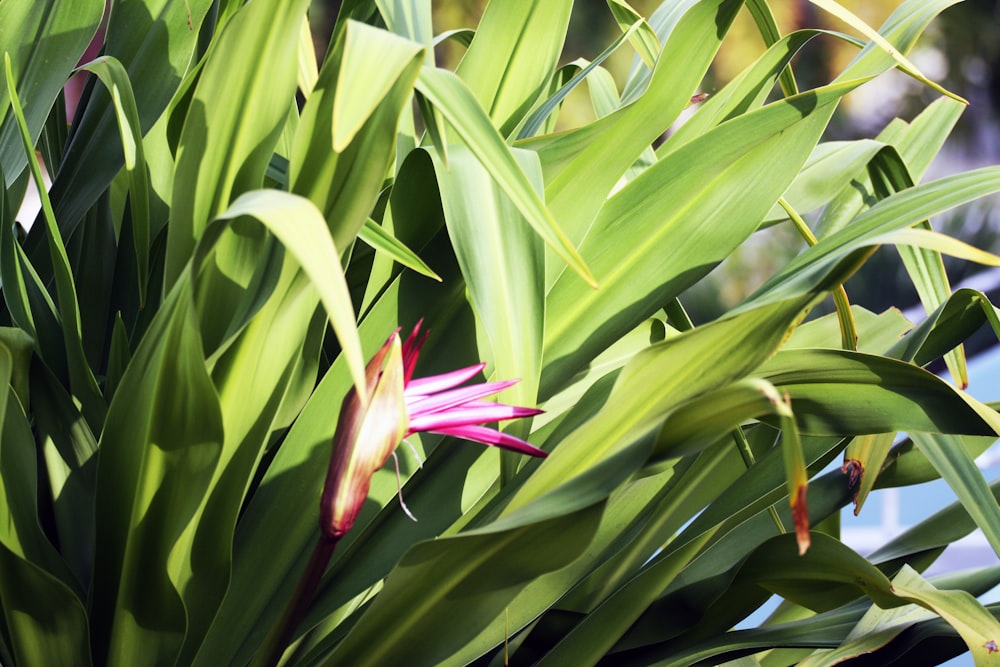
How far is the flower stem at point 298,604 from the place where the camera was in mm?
231

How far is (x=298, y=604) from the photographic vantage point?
0.24m

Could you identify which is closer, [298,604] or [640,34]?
[298,604]

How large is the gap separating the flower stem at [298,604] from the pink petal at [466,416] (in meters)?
0.04

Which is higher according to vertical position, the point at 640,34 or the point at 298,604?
the point at 640,34

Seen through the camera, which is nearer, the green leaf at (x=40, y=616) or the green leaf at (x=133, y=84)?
the green leaf at (x=40, y=616)

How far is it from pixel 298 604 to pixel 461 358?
10cm

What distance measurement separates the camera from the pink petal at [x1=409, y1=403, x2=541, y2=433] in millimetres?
229

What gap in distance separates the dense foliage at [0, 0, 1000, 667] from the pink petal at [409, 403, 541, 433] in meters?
0.02

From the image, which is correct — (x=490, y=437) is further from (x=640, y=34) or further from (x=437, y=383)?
(x=640, y=34)

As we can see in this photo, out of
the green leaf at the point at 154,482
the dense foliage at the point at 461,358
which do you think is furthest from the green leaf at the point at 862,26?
the green leaf at the point at 154,482

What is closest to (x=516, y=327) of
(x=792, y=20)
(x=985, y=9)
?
(x=792, y=20)

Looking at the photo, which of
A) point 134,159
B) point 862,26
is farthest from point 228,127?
point 862,26

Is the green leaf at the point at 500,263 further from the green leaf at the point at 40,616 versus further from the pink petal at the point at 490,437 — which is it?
the green leaf at the point at 40,616

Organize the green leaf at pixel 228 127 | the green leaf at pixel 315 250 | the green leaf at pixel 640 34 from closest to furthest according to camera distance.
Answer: the green leaf at pixel 315 250 < the green leaf at pixel 228 127 < the green leaf at pixel 640 34
